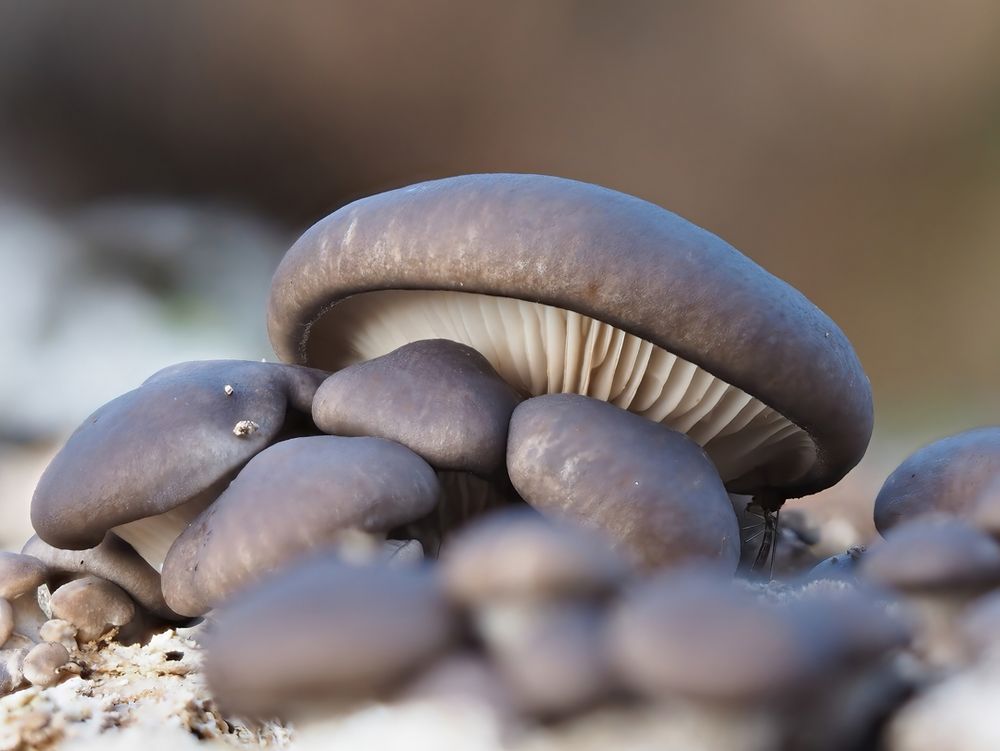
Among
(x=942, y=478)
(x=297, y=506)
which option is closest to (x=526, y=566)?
(x=297, y=506)

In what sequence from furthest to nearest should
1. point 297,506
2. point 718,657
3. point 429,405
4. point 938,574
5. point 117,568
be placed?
point 117,568, point 429,405, point 297,506, point 938,574, point 718,657

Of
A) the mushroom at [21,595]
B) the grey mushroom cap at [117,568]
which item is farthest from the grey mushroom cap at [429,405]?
the mushroom at [21,595]

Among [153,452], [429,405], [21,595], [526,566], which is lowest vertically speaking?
[21,595]

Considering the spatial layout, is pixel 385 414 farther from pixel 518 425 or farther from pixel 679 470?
pixel 679 470

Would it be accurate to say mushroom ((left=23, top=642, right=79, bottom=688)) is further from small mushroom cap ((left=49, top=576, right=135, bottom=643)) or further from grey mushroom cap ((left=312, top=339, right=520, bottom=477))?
grey mushroom cap ((left=312, top=339, right=520, bottom=477))

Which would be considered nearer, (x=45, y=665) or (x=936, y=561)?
(x=936, y=561)

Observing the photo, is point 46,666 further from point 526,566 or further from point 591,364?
point 526,566
